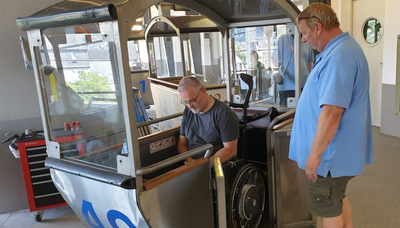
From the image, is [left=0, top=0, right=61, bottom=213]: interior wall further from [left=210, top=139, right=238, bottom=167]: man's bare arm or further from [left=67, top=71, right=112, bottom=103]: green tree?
[left=210, top=139, right=238, bottom=167]: man's bare arm

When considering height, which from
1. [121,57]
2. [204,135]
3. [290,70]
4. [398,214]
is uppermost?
[121,57]

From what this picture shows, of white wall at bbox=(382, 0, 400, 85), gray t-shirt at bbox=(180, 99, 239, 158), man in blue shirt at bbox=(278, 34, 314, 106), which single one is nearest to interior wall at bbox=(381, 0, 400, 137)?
white wall at bbox=(382, 0, 400, 85)

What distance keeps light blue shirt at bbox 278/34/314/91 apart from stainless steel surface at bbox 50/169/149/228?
227cm

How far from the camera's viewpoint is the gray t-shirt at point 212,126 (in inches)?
97.6

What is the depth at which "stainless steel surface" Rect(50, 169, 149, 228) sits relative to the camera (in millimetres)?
1676

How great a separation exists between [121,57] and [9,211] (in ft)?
10.0

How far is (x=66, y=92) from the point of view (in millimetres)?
2021

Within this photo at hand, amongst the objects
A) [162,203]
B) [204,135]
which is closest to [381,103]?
[204,135]

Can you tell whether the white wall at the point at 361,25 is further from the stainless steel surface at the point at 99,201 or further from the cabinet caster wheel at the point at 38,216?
the cabinet caster wheel at the point at 38,216

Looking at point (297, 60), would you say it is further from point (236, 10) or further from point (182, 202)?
point (182, 202)

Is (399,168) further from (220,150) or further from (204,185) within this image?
(204,185)

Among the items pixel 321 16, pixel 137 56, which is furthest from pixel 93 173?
pixel 137 56

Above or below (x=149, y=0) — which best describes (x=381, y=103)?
below

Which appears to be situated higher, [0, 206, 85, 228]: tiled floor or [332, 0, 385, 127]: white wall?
[332, 0, 385, 127]: white wall
